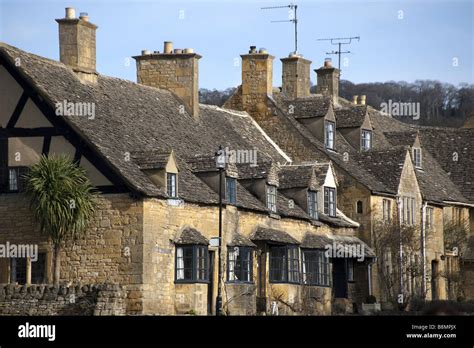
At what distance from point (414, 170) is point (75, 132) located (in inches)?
865

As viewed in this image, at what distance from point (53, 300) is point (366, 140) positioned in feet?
88.1

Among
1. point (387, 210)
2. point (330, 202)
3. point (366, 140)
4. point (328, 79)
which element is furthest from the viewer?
point (328, 79)

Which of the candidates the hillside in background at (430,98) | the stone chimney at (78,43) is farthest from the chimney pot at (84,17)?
the hillside in background at (430,98)

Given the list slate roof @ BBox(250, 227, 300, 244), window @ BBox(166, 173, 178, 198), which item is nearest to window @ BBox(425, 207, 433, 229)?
slate roof @ BBox(250, 227, 300, 244)

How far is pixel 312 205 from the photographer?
54.6 metres

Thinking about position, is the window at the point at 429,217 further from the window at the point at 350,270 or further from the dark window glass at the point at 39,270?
the dark window glass at the point at 39,270

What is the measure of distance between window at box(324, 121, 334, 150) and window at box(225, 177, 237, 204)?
13.2 m

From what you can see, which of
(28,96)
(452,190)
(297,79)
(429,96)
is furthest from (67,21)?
(429,96)

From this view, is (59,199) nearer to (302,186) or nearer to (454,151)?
(302,186)

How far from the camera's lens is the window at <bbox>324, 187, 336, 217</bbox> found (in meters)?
56.4

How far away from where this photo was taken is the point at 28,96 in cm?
4516

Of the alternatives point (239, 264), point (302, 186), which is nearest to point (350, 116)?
point (302, 186)

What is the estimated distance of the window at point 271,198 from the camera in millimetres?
51312
